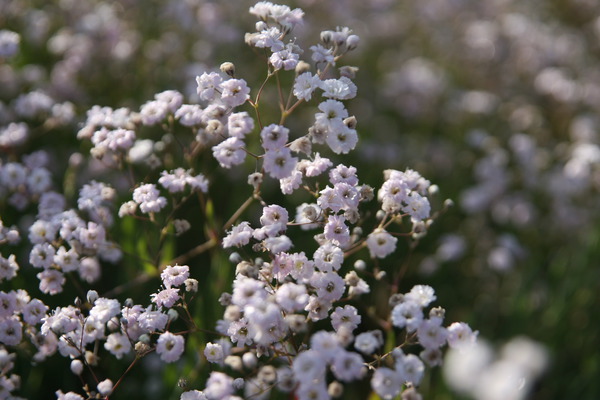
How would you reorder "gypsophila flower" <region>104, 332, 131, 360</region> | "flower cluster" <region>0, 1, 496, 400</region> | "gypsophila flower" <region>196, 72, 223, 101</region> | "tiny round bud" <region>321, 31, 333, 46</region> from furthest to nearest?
"tiny round bud" <region>321, 31, 333, 46</region> < "gypsophila flower" <region>196, 72, 223, 101</region> < "gypsophila flower" <region>104, 332, 131, 360</region> < "flower cluster" <region>0, 1, 496, 400</region>

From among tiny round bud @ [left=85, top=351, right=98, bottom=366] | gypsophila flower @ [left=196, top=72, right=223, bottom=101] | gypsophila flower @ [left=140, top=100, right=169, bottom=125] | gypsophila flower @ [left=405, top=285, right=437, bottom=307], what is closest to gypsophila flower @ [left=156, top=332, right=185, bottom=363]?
tiny round bud @ [left=85, top=351, right=98, bottom=366]

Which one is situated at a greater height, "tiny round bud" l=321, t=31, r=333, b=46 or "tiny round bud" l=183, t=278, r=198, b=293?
"tiny round bud" l=321, t=31, r=333, b=46

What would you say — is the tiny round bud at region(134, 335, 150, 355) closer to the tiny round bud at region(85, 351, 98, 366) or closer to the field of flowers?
the field of flowers

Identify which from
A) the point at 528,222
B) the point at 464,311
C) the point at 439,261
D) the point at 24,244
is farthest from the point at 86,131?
the point at 528,222

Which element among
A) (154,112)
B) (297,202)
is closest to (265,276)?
(154,112)

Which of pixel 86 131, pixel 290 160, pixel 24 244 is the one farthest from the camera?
pixel 24 244

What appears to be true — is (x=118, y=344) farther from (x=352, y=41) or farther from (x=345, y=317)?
(x=352, y=41)

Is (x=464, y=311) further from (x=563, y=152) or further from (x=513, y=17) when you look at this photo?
(x=513, y=17)
